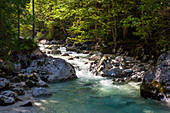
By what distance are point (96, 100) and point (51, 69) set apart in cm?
421

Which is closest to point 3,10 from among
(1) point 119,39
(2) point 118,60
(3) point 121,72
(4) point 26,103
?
(4) point 26,103

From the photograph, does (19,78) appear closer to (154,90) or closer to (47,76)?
(47,76)

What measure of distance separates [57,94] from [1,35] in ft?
10.8

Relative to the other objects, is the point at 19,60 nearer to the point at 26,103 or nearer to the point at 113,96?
the point at 26,103

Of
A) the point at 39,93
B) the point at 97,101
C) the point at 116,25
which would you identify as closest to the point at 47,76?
the point at 39,93

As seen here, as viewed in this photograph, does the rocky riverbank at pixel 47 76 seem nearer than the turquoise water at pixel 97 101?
No

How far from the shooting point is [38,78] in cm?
901

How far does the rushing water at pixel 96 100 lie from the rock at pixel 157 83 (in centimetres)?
30

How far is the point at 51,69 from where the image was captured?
9.92m

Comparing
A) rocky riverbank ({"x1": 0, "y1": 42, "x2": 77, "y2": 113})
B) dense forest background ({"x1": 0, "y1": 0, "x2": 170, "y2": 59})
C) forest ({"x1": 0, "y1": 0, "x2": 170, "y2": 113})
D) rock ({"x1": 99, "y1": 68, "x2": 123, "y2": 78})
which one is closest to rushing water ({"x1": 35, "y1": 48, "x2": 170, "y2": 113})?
forest ({"x1": 0, "y1": 0, "x2": 170, "y2": 113})

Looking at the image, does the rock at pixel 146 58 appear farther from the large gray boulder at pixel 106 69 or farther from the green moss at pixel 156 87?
the green moss at pixel 156 87

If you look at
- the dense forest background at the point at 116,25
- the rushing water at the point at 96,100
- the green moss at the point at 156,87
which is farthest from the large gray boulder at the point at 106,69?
the green moss at the point at 156,87

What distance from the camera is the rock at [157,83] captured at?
6375mm

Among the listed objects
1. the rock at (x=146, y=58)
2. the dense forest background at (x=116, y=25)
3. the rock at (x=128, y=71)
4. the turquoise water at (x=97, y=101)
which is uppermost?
the dense forest background at (x=116, y=25)
